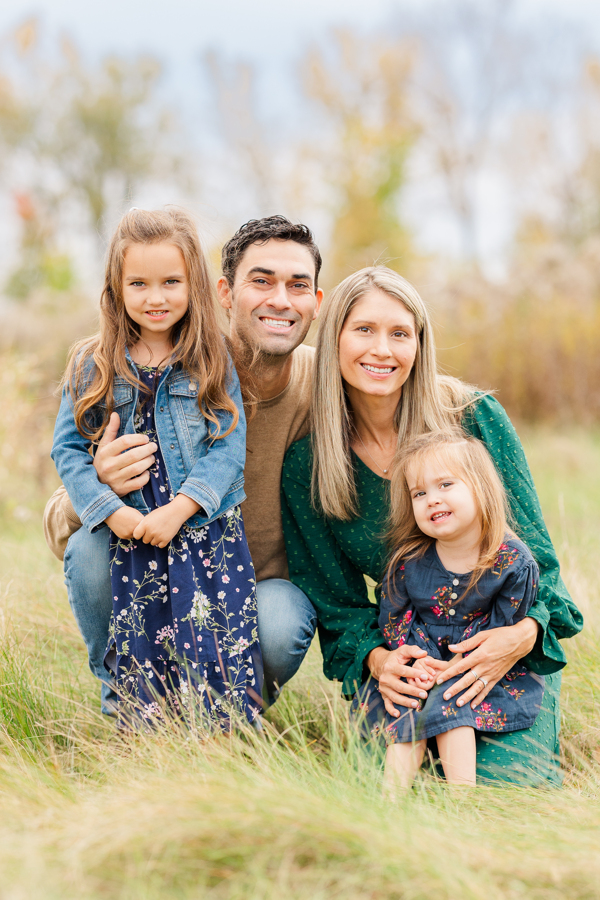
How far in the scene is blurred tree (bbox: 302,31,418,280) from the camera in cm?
2025

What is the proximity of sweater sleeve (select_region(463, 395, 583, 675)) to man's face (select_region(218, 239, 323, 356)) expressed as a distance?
64 centimetres

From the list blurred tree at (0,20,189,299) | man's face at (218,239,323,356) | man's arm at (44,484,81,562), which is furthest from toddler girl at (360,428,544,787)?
blurred tree at (0,20,189,299)

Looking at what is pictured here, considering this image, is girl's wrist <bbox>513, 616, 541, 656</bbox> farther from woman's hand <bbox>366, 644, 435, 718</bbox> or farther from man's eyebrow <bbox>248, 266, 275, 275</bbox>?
man's eyebrow <bbox>248, 266, 275, 275</bbox>

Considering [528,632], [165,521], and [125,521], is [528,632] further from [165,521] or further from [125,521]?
[125,521]

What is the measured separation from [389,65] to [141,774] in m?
25.9

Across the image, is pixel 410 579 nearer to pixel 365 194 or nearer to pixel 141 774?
pixel 141 774

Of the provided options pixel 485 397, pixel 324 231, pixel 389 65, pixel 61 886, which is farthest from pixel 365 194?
pixel 61 886

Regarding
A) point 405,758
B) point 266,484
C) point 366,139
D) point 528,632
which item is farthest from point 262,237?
point 366,139

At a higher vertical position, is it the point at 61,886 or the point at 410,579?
the point at 410,579

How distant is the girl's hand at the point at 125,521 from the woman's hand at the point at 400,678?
2.69 feet

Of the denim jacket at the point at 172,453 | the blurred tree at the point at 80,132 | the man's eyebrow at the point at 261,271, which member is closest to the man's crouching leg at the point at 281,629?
the denim jacket at the point at 172,453

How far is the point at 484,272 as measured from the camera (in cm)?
1076

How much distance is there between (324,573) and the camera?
2.64m

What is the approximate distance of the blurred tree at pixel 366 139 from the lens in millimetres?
20250
